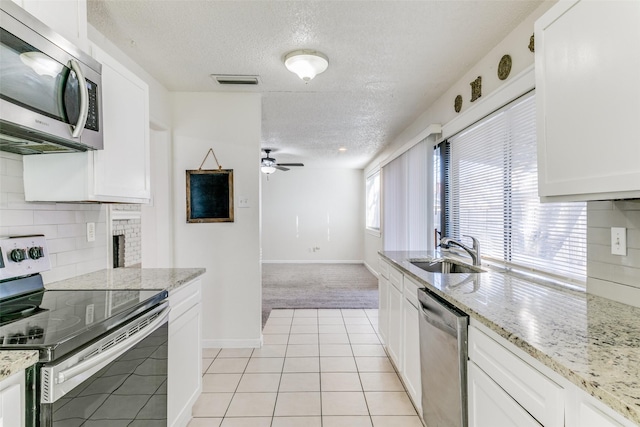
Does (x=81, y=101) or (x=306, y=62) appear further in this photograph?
(x=306, y=62)

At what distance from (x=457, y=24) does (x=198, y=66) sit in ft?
6.15

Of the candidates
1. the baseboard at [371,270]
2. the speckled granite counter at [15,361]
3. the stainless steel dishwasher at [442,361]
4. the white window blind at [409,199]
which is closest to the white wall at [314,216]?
the baseboard at [371,270]

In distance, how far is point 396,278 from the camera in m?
2.48

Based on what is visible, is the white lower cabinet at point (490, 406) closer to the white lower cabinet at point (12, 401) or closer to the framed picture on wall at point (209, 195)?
the white lower cabinet at point (12, 401)

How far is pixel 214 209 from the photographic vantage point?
3.05 metres

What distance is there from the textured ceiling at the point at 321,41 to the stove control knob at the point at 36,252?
1344mm

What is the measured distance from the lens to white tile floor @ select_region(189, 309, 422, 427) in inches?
79.6

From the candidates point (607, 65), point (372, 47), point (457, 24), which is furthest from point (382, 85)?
point (607, 65)

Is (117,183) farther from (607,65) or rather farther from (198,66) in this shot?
(607,65)

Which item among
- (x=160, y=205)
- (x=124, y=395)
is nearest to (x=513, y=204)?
(x=124, y=395)

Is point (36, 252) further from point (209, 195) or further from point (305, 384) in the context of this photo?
point (305, 384)

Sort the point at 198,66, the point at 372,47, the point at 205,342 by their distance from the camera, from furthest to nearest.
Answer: the point at 205,342 → the point at 198,66 → the point at 372,47

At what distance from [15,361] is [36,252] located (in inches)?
35.8

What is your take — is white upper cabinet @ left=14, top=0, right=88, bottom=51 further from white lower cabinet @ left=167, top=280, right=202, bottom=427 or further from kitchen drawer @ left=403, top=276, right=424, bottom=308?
kitchen drawer @ left=403, top=276, right=424, bottom=308
